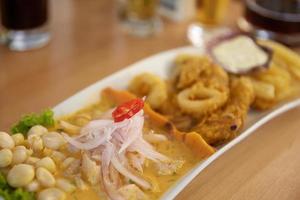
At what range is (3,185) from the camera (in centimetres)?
84

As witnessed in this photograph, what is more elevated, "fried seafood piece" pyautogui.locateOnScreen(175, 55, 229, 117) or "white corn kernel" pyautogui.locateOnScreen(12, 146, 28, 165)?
"white corn kernel" pyautogui.locateOnScreen(12, 146, 28, 165)

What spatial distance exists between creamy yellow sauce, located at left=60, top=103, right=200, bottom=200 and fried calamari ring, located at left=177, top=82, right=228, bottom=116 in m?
0.10

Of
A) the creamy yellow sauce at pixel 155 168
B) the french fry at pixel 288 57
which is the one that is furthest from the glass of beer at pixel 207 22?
the creamy yellow sauce at pixel 155 168

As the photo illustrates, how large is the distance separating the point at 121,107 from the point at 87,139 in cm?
8

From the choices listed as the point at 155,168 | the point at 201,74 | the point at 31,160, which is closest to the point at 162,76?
the point at 201,74

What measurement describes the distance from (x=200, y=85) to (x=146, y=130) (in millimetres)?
196

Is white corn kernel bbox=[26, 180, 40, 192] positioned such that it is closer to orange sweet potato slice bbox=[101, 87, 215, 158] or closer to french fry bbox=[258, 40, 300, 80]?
orange sweet potato slice bbox=[101, 87, 215, 158]

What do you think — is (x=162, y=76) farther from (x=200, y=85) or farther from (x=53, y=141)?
(x=53, y=141)

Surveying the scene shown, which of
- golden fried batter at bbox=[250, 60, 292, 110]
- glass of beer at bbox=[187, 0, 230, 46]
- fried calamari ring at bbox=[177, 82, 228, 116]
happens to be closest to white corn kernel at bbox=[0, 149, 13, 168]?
fried calamari ring at bbox=[177, 82, 228, 116]

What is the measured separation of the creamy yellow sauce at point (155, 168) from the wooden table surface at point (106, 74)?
0.23 ft

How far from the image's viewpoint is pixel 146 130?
1.04 metres

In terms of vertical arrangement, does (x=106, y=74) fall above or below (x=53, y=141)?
below

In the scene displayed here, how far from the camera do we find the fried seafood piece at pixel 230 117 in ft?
3.43

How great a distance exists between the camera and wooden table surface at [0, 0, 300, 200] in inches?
41.3
